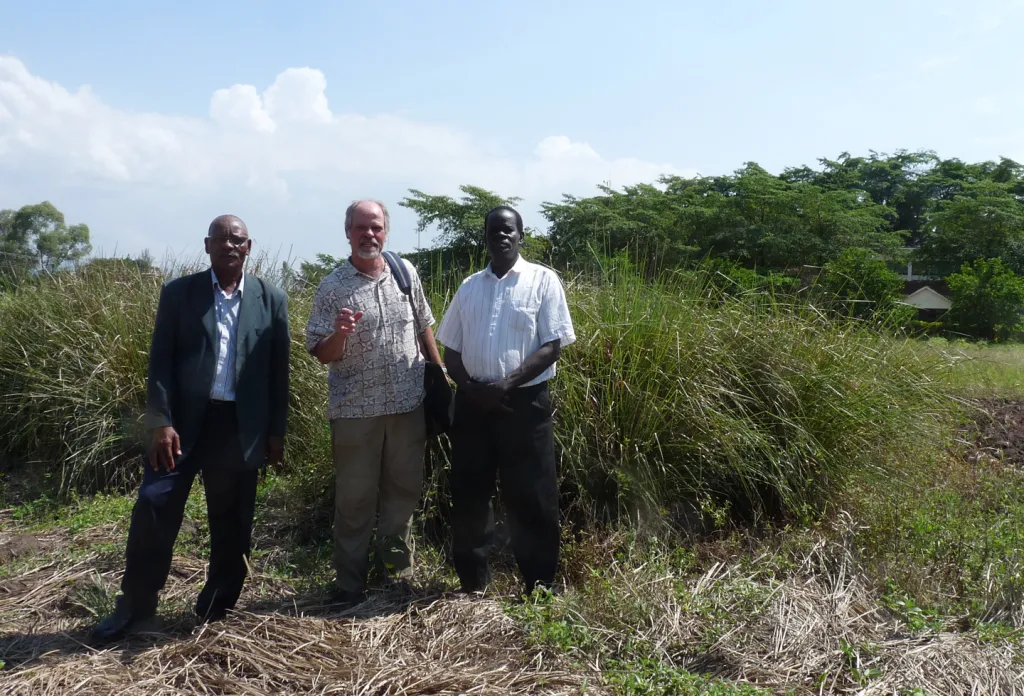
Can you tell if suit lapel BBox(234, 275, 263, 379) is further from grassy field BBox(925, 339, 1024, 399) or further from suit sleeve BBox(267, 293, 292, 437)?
grassy field BBox(925, 339, 1024, 399)

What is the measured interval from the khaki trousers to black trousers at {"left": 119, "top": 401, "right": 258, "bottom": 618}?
1.40 feet

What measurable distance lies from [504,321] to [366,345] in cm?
65

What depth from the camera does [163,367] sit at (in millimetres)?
3760

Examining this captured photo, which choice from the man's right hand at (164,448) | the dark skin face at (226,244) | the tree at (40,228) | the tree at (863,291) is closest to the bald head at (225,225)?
the dark skin face at (226,244)

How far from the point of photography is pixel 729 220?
59.2ft

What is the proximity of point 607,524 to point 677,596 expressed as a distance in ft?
2.96

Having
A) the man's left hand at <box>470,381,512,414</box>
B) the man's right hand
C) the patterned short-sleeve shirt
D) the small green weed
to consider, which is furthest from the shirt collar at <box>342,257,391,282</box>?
the small green weed

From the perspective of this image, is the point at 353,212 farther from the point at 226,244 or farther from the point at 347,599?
the point at 347,599

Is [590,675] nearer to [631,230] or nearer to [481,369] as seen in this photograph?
[481,369]

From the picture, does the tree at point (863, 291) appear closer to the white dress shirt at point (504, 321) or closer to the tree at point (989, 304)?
the white dress shirt at point (504, 321)

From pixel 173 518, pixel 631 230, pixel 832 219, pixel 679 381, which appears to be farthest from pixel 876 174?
pixel 173 518

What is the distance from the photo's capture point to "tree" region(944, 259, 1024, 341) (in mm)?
15477

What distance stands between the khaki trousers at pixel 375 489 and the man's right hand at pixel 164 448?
72 cm

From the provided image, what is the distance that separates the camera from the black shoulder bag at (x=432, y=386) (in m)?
4.15
